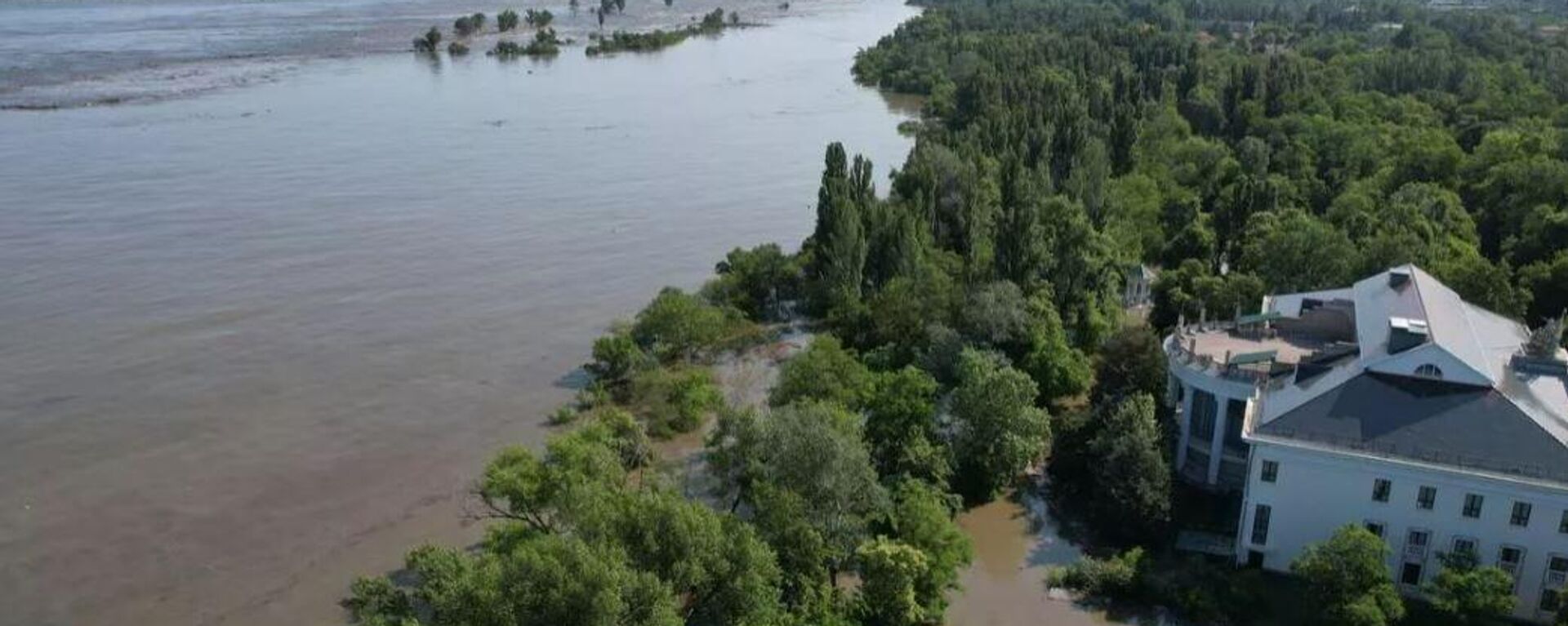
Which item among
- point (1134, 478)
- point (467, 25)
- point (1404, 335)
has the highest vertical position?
point (467, 25)

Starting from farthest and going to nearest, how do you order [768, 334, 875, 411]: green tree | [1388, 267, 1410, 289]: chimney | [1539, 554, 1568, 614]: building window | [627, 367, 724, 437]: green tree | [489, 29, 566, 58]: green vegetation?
[489, 29, 566, 58]: green vegetation, [627, 367, 724, 437]: green tree, [768, 334, 875, 411]: green tree, [1388, 267, 1410, 289]: chimney, [1539, 554, 1568, 614]: building window

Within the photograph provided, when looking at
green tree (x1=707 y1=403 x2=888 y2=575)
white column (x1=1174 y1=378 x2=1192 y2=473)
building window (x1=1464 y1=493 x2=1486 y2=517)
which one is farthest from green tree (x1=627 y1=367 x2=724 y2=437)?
building window (x1=1464 y1=493 x2=1486 y2=517)

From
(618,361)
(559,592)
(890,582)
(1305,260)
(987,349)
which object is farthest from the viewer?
(1305,260)

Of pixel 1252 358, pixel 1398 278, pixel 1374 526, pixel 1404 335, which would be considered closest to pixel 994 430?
pixel 1252 358

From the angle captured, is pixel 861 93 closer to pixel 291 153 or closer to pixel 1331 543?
pixel 291 153

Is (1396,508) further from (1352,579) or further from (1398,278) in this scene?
(1398,278)

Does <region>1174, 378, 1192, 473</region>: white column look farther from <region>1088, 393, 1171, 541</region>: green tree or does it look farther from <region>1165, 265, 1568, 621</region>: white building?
<region>1088, 393, 1171, 541</region>: green tree

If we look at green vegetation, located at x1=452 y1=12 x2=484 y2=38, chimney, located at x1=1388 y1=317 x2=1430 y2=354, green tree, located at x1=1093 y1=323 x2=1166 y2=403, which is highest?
green vegetation, located at x1=452 y1=12 x2=484 y2=38
